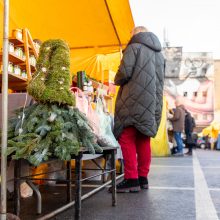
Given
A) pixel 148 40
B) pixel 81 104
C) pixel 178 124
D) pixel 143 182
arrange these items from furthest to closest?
pixel 178 124
pixel 143 182
pixel 148 40
pixel 81 104

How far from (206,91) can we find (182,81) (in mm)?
3295

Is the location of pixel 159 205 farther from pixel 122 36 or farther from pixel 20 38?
Answer: pixel 122 36

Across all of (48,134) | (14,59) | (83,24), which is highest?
(83,24)

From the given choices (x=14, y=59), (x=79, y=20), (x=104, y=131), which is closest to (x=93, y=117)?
(x=104, y=131)

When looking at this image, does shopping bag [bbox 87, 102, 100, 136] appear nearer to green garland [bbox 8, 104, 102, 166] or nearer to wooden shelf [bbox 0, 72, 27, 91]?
green garland [bbox 8, 104, 102, 166]

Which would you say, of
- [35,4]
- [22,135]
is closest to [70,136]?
[22,135]

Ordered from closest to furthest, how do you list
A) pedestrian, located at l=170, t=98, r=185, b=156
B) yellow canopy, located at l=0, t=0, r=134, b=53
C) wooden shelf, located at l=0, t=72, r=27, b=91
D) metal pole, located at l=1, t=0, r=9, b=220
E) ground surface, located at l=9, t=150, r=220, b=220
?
metal pole, located at l=1, t=0, r=9, b=220
ground surface, located at l=9, t=150, r=220, b=220
wooden shelf, located at l=0, t=72, r=27, b=91
yellow canopy, located at l=0, t=0, r=134, b=53
pedestrian, located at l=170, t=98, r=185, b=156

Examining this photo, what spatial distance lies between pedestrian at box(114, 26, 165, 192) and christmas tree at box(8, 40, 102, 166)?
138cm

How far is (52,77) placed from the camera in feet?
9.18

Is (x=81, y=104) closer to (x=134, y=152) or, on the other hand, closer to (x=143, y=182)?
(x=134, y=152)

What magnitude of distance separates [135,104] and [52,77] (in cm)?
159

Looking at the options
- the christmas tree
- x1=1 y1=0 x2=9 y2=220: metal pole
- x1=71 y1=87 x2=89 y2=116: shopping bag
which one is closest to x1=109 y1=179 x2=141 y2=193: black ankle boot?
x1=71 y1=87 x2=89 y2=116: shopping bag

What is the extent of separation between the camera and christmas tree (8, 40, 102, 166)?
244cm

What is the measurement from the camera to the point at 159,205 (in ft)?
11.6
